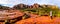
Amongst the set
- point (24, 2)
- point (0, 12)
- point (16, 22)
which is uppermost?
point (24, 2)

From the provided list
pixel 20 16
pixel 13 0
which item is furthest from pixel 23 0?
pixel 20 16

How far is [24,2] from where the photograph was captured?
189cm

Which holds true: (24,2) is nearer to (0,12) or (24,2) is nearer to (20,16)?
(20,16)

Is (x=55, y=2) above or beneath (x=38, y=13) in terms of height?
above

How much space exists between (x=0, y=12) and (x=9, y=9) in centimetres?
15

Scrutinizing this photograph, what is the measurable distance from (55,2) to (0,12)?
0.92 metres

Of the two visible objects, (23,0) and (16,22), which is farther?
(23,0)

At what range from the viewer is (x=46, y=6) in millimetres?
1869

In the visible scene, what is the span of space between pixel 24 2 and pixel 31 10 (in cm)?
19

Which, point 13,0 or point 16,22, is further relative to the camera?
point 13,0

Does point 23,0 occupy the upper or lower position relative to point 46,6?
upper

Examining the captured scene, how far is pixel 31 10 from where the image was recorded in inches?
71.6

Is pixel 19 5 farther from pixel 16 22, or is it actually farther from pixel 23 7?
pixel 16 22

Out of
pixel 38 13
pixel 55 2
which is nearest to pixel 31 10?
pixel 38 13
